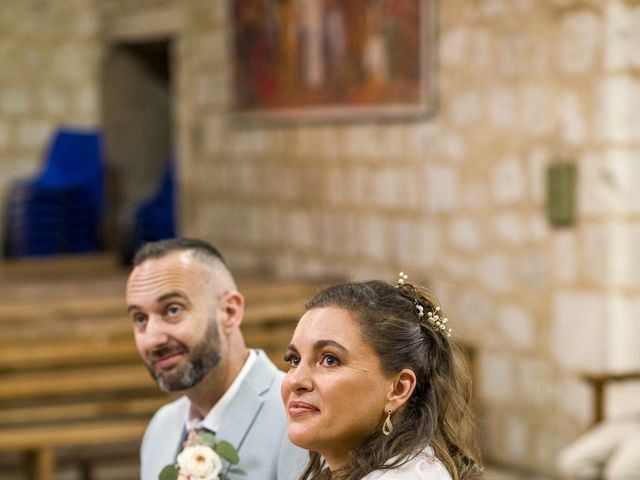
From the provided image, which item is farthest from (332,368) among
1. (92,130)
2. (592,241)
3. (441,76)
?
(92,130)

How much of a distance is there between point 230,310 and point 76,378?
12.5ft

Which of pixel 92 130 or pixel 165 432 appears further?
pixel 92 130

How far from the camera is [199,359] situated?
104 inches

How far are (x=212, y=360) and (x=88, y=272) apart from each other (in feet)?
24.0

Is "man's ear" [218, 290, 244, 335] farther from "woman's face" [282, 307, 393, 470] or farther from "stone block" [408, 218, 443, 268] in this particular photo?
"stone block" [408, 218, 443, 268]

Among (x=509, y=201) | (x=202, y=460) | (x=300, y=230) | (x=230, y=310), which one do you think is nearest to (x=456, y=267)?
(x=509, y=201)

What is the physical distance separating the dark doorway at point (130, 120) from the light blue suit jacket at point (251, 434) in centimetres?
806

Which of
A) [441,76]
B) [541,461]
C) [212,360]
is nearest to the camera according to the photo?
[212,360]

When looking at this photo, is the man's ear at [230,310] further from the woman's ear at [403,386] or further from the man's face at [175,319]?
the woman's ear at [403,386]

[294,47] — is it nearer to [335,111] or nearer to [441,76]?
[335,111]

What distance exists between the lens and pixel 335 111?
770 cm

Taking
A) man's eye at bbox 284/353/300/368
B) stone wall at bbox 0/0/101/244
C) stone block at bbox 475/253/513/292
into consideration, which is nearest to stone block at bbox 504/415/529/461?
stone block at bbox 475/253/513/292

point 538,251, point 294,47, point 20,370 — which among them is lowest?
point 20,370

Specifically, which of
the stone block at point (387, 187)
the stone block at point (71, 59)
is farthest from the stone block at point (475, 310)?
the stone block at point (71, 59)
